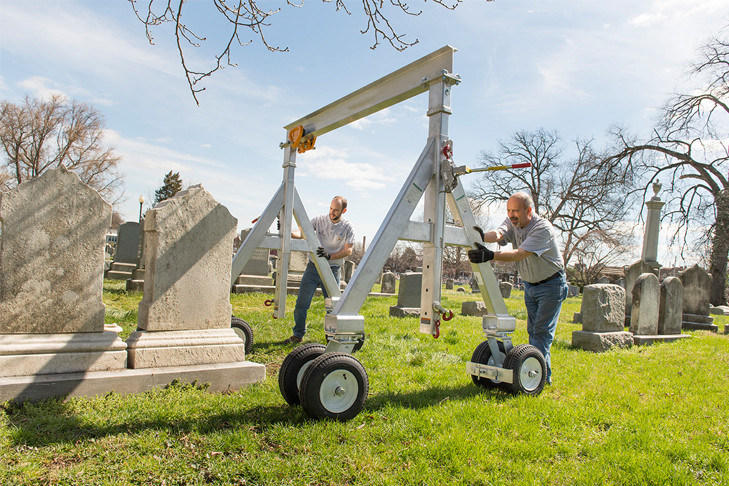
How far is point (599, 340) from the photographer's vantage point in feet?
24.4

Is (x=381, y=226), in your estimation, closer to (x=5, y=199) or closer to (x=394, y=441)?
(x=394, y=441)

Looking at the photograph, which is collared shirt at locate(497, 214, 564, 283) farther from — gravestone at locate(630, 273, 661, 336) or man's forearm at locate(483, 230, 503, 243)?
gravestone at locate(630, 273, 661, 336)

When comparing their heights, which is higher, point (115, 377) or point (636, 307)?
point (636, 307)

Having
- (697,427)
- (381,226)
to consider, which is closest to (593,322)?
(697,427)

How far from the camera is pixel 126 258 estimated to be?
15.9 metres

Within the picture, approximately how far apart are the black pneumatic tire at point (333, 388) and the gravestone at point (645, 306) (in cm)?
703

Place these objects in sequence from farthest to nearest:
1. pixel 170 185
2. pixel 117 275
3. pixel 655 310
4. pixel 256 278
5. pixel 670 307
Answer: pixel 170 185 < pixel 117 275 < pixel 256 278 < pixel 670 307 < pixel 655 310

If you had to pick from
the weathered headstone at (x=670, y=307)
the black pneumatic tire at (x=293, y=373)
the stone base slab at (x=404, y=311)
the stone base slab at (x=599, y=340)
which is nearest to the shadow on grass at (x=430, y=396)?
the black pneumatic tire at (x=293, y=373)

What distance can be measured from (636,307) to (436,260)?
20.9 ft

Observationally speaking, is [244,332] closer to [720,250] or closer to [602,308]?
[602,308]

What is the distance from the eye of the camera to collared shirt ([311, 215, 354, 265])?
6426 millimetres

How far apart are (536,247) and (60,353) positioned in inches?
158

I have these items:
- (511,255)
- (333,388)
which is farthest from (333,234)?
(333,388)

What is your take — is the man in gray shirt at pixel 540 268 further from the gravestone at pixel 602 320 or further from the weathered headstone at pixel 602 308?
the weathered headstone at pixel 602 308
